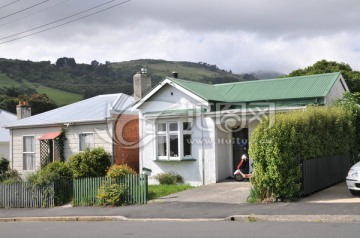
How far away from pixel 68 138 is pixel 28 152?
10.4 feet

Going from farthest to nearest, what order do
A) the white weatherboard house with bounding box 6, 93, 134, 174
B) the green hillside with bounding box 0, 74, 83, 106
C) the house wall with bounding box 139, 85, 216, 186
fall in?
the green hillside with bounding box 0, 74, 83, 106 → the white weatherboard house with bounding box 6, 93, 134, 174 → the house wall with bounding box 139, 85, 216, 186

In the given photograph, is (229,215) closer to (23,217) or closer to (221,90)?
(23,217)

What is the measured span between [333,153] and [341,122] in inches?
51.6

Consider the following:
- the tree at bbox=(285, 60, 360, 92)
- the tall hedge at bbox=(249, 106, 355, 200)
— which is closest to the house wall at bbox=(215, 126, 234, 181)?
the tall hedge at bbox=(249, 106, 355, 200)

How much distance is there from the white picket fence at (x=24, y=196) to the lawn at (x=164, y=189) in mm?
4226

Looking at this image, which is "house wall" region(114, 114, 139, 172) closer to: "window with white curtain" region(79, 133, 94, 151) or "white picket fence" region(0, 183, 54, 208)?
"window with white curtain" region(79, 133, 94, 151)

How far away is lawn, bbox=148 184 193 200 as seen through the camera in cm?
1670

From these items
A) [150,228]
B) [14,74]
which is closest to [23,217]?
[150,228]

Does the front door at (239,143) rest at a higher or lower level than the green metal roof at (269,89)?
lower

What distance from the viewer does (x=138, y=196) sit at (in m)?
15.9

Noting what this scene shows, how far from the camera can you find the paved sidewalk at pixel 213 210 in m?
11.1

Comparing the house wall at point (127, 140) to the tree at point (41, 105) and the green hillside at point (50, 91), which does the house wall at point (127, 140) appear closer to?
the green hillside at point (50, 91)

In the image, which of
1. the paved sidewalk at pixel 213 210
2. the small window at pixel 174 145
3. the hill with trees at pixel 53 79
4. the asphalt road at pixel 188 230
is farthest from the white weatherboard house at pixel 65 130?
the hill with trees at pixel 53 79

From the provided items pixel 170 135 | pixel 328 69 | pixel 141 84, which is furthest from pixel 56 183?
pixel 328 69
